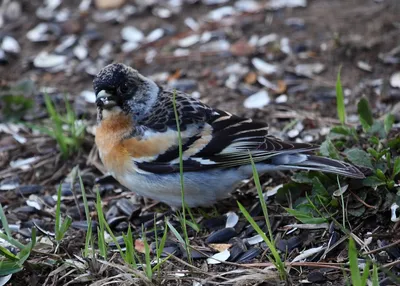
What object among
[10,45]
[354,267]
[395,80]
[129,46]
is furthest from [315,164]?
[10,45]

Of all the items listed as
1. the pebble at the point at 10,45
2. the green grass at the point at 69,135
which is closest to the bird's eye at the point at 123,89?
the green grass at the point at 69,135

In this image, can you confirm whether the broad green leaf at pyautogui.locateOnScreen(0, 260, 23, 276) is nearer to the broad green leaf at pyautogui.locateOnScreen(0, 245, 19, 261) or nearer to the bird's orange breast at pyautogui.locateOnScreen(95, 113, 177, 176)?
the broad green leaf at pyautogui.locateOnScreen(0, 245, 19, 261)

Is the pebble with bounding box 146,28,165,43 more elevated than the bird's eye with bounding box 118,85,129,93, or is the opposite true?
the bird's eye with bounding box 118,85,129,93

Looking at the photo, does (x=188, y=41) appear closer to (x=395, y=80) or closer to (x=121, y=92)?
(x=395, y=80)

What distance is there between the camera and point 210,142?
3771 millimetres

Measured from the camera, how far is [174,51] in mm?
5977

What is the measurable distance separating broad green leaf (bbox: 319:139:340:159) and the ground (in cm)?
20

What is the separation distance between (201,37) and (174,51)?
0.29 metres

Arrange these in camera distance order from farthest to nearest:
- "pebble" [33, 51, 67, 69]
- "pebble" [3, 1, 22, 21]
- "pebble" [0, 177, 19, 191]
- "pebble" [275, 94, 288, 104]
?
1. "pebble" [3, 1, 22, 21]
2. "pebble" [33, 51, 67, 69]
3. "pebble" [275, 94, 288, 104]
4. "pebble" [0, 177, 19, 191]

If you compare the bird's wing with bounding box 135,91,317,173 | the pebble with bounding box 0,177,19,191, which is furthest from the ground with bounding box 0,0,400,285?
the bird's wing with bounding box 135,91,317,173

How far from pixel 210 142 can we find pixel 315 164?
58 cm

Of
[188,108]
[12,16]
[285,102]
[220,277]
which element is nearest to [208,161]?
[188,108]

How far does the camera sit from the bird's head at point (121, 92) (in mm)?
3920

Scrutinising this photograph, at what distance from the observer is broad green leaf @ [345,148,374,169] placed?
349cm
